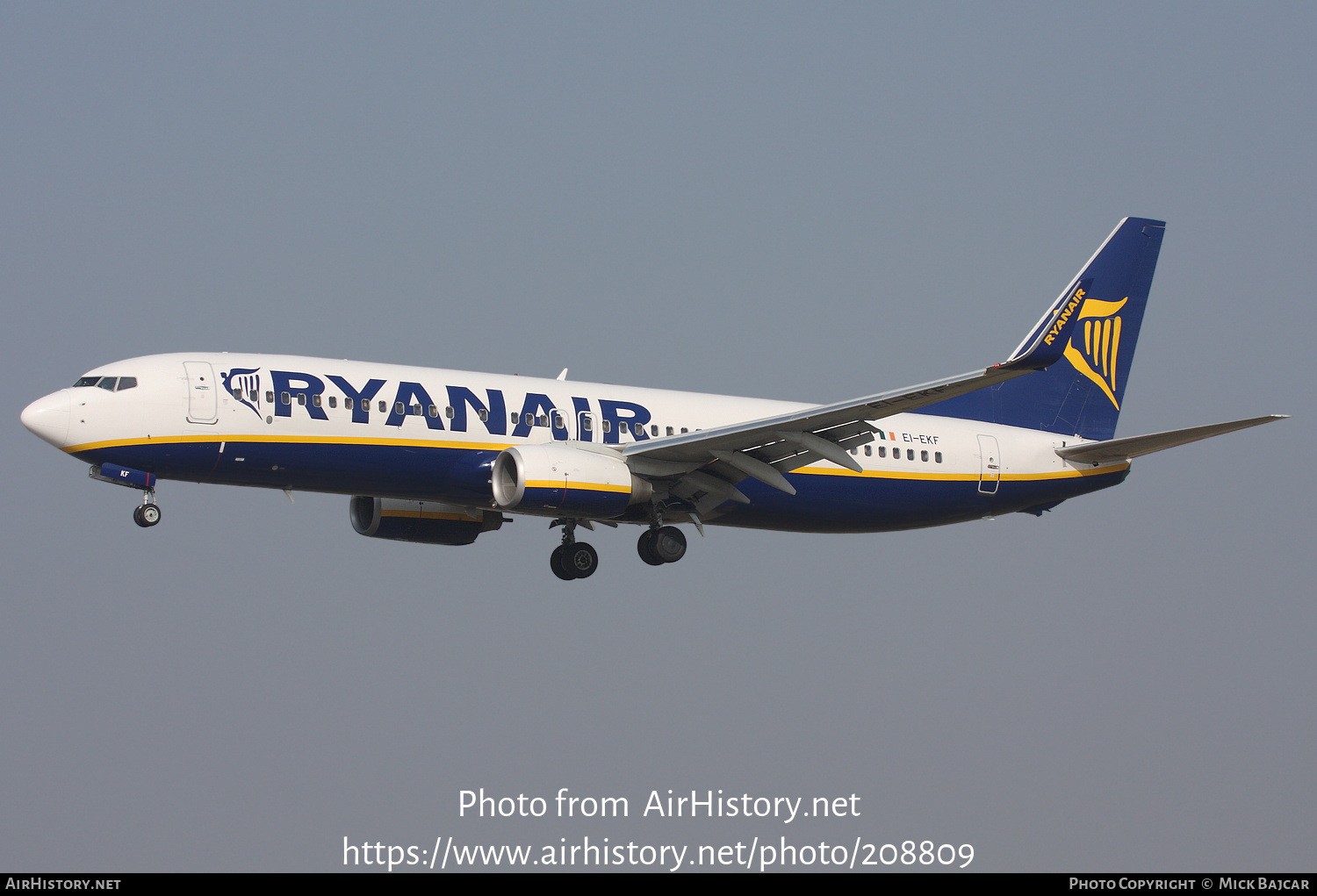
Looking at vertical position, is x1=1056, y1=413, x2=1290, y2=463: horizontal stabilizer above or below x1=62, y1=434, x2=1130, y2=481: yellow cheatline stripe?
above

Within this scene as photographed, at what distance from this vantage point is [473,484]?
32.7 meters

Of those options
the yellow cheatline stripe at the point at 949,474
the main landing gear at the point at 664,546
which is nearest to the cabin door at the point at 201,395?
the main landing gear at the point at 664,546

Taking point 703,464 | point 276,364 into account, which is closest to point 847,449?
point 703,464

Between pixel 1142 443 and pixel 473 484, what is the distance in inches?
654

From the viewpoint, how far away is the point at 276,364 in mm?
32062

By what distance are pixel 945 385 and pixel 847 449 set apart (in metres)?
5.53

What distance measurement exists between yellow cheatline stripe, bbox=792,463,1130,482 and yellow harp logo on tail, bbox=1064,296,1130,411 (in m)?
3.79

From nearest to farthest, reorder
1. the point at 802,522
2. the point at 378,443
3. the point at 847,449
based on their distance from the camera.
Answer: the point at 378,443 → the point at 847,449 → the point at 802,522

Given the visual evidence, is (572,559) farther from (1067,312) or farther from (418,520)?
(1067,312)

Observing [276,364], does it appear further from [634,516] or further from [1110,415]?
[1110,415]

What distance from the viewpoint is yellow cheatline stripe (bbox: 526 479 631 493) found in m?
31.4

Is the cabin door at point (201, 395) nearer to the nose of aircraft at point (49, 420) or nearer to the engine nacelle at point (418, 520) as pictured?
the nose of aircraft at point (49, 420)

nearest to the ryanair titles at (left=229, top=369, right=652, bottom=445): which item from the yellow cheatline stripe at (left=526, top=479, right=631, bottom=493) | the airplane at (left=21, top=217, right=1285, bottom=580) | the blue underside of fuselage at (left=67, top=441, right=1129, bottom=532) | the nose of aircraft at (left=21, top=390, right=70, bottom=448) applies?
the airplane at (left=21, top=217, right=1285, bottom=580)

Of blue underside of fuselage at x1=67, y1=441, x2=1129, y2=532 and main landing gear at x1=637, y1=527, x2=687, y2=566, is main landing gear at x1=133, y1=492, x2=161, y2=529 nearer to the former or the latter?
blue underside of fuselage at x1=67, y1=441, x2=1129, y2=532
